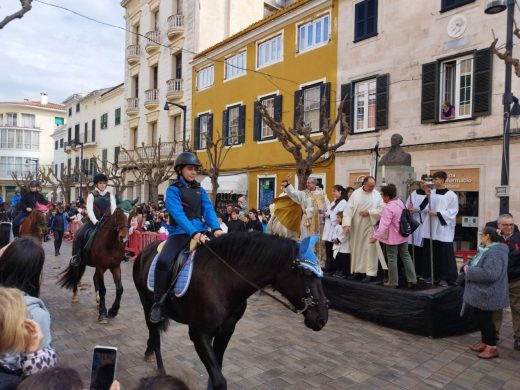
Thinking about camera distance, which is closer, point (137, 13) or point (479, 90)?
point (479, 90)

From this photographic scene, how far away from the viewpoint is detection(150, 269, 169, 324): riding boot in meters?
4.31

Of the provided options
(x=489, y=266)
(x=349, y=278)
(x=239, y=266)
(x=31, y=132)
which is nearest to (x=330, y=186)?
(x=349, y=278)

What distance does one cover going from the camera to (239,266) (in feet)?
12.9

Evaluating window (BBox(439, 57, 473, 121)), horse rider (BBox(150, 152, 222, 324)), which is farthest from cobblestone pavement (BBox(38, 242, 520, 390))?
window (BBox(439, 57, 473, 121))

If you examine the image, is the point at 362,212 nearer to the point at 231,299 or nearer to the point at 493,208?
the point at 231,299

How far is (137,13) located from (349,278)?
31240 millimetres

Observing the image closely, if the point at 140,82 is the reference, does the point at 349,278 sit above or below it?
below

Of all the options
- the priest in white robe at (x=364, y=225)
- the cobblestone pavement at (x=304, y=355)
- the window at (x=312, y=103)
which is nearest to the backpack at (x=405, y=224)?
the priest in white robe at (x=364, y=225)

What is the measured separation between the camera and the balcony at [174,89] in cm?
2708

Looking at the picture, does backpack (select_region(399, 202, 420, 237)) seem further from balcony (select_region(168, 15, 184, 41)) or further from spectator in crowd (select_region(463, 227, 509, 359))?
balcony (select_region(168, 15, 184, 41))

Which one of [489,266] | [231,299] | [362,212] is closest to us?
[231,299]

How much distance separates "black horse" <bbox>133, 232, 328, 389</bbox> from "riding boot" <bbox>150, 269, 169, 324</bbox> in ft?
0.70

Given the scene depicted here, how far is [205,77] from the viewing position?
25.2 meters

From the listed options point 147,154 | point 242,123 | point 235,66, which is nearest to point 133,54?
point 147,154
